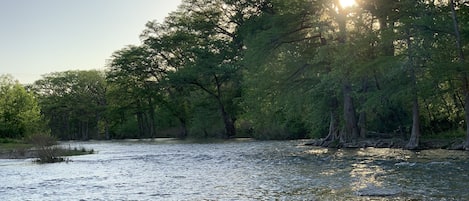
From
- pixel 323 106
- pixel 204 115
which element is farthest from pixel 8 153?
pixel 204 115

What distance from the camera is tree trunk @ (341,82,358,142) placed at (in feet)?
136

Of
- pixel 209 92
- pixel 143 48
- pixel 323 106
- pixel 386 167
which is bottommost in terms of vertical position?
pixel 386 167

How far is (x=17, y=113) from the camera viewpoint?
248 ft

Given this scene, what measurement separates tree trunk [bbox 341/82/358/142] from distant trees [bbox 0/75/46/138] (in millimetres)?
47140

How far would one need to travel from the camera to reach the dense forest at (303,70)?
33.1 meters

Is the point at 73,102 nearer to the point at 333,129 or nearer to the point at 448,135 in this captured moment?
the point at 333,129

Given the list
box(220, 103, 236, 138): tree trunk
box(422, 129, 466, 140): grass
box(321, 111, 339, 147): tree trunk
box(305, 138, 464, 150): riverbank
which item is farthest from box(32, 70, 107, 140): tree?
box(422, 129, 466, 140): grass

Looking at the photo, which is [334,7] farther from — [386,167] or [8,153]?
[8,153]

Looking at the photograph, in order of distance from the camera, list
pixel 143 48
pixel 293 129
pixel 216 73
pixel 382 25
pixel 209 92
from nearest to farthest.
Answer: pixel 382 25 < pixel 293 129 < pixel 216 73 < pixel 209 92 < pixel 143 48

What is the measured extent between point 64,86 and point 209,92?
4852cm

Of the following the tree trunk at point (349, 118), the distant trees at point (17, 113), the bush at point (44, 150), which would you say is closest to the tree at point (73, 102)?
the distant trees at point (17, 113)

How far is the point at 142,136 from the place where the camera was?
96.2m

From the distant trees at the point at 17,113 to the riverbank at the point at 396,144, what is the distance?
46.9 m

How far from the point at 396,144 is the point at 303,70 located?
1058 cm
